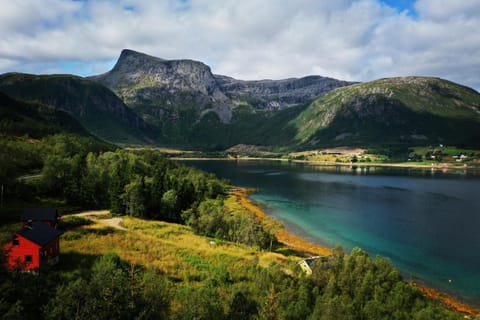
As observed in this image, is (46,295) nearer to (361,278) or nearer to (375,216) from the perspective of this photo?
(361,278)

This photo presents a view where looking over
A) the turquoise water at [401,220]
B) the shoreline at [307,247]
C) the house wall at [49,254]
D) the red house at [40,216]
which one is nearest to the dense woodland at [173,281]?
the house wall at [49,254]

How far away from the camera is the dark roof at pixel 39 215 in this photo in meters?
40.4

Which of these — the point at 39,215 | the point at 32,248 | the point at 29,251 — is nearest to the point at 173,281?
the point at 32,248

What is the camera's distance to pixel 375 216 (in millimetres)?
84938

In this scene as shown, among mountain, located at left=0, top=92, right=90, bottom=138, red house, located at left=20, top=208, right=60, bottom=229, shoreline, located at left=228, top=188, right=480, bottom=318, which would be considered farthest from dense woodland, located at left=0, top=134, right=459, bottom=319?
mountain, located at left=0, top=92, right=90, bottom=138

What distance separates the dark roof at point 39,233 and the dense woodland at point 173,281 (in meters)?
1.71

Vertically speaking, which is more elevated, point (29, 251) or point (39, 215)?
point (39, 215)

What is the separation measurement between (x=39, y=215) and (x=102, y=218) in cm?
1760

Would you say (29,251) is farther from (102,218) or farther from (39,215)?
(102,218)

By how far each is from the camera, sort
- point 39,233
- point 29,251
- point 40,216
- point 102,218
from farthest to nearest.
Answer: point 102,218 < point 40,216 < point 39,233 < point 29,251

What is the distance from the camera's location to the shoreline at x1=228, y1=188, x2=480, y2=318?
37.8m

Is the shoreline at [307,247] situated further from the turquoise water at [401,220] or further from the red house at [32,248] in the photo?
the red house at [32,248]

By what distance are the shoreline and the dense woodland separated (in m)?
8.23

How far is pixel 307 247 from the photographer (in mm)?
58000
